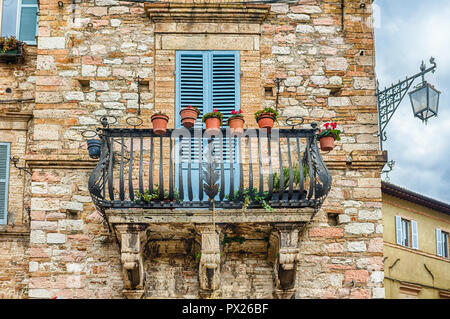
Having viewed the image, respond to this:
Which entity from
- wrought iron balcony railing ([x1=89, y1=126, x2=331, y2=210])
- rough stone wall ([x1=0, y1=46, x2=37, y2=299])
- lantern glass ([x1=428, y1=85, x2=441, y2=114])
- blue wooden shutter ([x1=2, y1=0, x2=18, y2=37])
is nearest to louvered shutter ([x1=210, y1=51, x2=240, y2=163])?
wrought iron balcony railing ([x1=89, y1=126, x2=331, y2=210])

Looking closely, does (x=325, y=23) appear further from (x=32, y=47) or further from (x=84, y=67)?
(x=32, y=47)

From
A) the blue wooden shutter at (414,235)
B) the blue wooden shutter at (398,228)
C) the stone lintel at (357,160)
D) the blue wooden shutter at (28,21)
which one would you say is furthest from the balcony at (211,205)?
the blue wooden shutter at (414,235)

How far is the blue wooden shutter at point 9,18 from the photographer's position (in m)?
12.1

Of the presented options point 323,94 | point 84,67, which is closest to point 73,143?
point 84,67

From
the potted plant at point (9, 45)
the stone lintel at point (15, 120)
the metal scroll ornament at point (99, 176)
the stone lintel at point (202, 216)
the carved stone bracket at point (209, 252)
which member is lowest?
the carved stone bracket at point (209, 252)

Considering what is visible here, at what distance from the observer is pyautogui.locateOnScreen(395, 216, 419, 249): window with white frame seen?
59.1 feet

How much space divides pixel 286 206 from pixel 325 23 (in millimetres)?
3235

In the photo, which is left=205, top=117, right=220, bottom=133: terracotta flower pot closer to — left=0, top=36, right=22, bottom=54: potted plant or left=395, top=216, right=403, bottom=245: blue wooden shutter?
left=0, top=36, right=22, bottom=54: potted plant

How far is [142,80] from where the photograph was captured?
11109 millimetres

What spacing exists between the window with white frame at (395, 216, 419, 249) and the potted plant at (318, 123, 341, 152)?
8.33 meters

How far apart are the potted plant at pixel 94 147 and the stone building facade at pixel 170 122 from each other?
1.31 ft

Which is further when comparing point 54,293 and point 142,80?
point 142,80

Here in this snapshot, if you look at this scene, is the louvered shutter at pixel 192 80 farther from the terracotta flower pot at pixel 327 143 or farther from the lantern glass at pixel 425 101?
the lantern glass at pixel 425 101

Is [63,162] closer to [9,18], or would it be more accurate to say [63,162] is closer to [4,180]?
[4,180]
